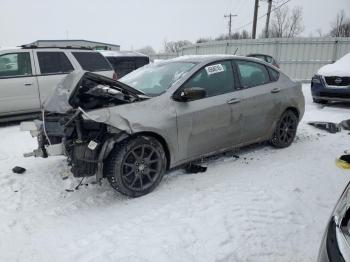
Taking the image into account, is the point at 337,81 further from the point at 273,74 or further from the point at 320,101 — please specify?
the point at 273,74

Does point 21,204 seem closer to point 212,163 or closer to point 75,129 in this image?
point 75,129

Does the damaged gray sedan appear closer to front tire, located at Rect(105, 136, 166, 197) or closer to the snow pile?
front tire, located at Rect(105, 136, 166, 197)

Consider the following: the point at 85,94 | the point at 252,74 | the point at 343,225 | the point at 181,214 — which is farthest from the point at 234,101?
the point at 343,225

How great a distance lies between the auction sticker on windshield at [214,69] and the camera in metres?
4.99

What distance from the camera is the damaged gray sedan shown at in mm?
3984

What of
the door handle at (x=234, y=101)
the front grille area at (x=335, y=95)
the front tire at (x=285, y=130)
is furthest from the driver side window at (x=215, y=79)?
the front grille area at (x=335, y=95)

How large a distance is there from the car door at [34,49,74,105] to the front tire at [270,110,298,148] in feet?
15.6

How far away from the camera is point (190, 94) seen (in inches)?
175

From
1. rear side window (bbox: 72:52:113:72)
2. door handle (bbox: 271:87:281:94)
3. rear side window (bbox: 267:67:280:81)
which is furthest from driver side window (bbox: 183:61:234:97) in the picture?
rear side window (bbox: 72:52:113:72)

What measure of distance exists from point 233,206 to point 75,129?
1925 millimetres

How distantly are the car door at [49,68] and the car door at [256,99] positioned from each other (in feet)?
14.3

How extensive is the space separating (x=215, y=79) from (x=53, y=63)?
4738 mm

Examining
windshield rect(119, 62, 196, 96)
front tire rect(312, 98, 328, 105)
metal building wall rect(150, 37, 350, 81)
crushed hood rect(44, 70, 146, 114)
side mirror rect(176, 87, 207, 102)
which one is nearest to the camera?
crushed hood rect(44, 70, 146, 114)

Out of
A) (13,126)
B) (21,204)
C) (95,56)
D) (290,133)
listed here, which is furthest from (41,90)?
(290,133)
